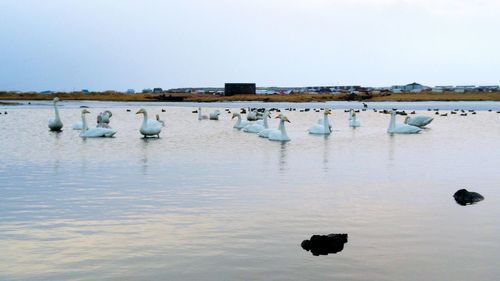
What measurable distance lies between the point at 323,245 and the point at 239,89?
150 meters

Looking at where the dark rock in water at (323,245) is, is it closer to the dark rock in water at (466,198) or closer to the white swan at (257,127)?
the dark rock in water at (466,198)

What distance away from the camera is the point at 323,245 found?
10.6m

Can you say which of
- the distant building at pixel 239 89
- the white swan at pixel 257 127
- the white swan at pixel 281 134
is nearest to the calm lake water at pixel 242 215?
the white swan at pixel 281 134

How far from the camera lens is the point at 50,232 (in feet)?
38.9

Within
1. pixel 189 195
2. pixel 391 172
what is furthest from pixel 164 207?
pixel 391 172

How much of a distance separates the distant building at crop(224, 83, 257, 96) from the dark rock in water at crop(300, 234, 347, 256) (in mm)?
148452

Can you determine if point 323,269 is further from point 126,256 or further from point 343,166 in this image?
point 343,166

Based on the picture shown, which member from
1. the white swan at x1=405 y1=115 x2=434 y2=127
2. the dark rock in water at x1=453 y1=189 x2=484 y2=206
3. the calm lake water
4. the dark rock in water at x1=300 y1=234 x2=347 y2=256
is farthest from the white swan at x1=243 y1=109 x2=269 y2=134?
the dark rock in water at x1=300 y1=234 x2=347 y2=256

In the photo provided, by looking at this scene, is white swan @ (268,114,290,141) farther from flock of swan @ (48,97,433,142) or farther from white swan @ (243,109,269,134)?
white swan @ (243,109,269,134)

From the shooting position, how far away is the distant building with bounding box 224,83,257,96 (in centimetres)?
15912

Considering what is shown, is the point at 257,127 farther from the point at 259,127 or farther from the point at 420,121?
the point at 420,121

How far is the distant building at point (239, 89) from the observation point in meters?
159

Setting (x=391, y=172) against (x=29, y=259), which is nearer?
(x=29, y=259)

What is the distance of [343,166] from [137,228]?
10.9 metres
